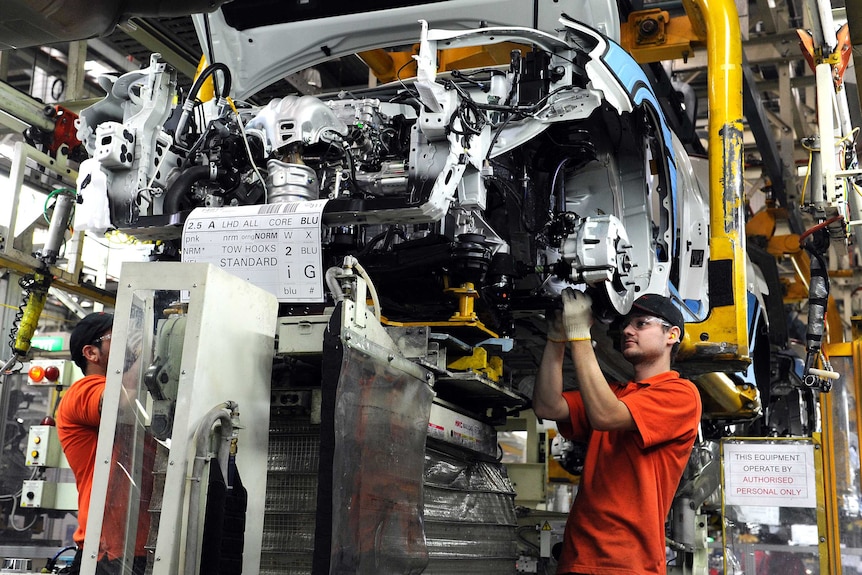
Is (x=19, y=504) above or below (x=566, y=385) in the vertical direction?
below

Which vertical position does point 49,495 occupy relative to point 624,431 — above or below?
below

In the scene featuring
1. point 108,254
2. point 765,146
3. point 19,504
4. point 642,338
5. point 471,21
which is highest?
point 765,146

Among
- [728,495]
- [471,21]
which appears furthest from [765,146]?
[471,21]

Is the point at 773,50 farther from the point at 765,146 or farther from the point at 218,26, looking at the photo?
the point at 218,26

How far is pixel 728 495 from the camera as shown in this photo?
240 inches

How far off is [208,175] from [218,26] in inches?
46.8

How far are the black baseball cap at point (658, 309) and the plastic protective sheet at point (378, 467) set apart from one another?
977 mm

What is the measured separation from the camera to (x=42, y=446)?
5.89 m

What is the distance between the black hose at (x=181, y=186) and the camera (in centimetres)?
365

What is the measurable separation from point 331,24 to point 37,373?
3.24 m

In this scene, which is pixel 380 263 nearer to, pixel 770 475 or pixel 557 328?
pixel 557 328

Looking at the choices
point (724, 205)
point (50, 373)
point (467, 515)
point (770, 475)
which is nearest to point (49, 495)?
point (50, 373)

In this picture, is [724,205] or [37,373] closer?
[724,205]

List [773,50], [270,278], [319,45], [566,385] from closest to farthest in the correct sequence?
1. [270,278]
2. [319,45]
3. [566,385]
4. [773,50]
